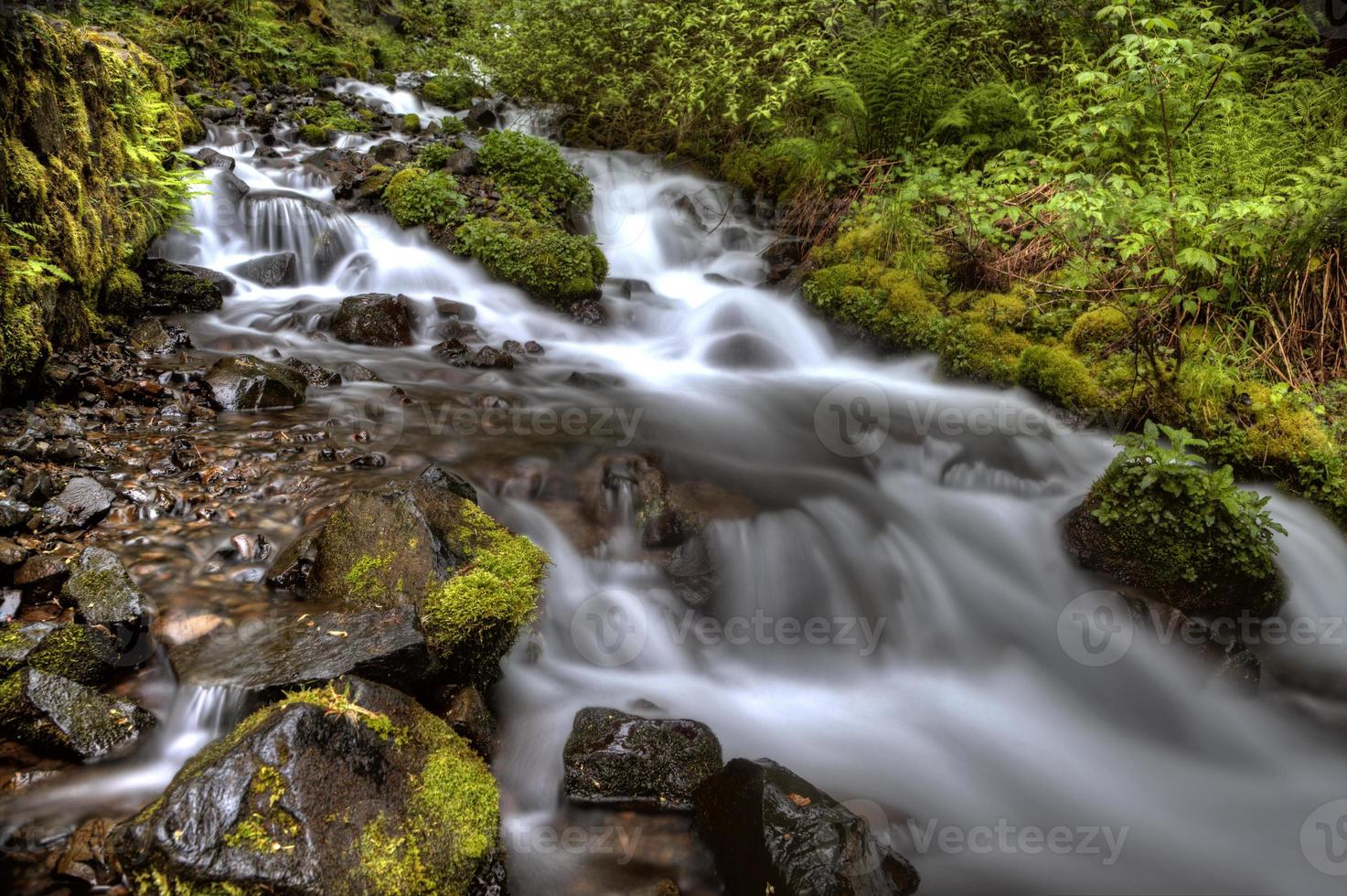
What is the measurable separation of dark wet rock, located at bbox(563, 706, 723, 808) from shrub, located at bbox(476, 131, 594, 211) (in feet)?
26.2

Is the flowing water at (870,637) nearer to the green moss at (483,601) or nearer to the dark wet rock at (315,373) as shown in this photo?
the dark wet rock at (315,373)

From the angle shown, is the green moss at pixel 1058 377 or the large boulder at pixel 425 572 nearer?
the large boulder at pixel 425 572

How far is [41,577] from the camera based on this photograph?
8.61 ft

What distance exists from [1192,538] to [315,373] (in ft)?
21.6

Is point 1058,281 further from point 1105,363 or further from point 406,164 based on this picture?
point 406,164

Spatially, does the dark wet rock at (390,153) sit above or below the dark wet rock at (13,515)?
above

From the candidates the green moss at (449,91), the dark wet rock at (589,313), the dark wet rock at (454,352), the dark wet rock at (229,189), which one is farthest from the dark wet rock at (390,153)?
the dark wet rock at (454,352)

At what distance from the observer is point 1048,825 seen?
329 cm

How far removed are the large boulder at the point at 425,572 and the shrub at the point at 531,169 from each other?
7.01 meters

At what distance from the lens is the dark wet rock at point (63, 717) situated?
213 cm

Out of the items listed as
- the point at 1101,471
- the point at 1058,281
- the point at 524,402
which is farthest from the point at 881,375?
the point at 524,402

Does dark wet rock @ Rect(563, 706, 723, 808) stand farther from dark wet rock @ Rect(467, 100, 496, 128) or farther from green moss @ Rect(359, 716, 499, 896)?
dark wet rock @ Rect(467, 100, 496, 128)

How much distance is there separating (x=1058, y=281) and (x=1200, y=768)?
14.3 ft

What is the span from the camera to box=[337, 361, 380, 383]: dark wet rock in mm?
5809
